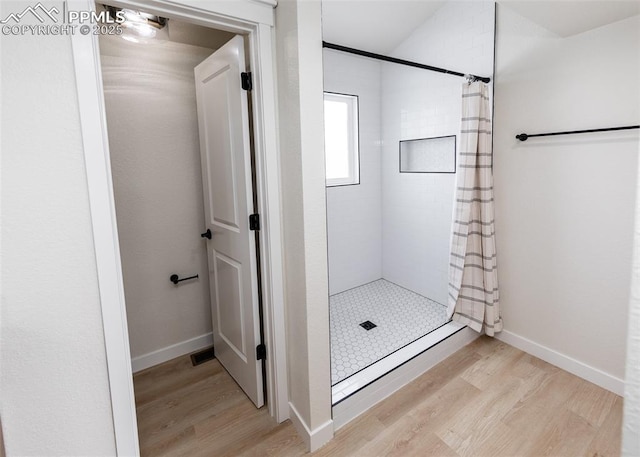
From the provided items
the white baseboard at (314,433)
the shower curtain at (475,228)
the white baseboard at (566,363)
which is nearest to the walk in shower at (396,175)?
the shower curtain at (475,228)

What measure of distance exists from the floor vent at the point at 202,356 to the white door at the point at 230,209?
0.50 feet

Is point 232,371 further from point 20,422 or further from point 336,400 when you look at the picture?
point 20,422

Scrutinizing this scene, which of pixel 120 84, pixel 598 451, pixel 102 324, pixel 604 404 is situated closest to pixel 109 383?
pixel 102 324

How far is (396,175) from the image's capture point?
324 cm

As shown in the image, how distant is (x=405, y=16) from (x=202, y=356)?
3017mm

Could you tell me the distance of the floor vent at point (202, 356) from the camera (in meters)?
2.36

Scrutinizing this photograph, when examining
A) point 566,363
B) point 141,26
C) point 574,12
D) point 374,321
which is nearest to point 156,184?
point 141,26

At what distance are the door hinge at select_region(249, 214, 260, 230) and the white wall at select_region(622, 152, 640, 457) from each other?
4.80ft

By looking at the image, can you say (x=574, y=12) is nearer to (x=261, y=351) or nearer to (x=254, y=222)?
(x=254, y=222)

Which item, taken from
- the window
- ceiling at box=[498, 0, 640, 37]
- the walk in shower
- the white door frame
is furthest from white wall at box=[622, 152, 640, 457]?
the window

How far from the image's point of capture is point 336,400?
1.75 meters

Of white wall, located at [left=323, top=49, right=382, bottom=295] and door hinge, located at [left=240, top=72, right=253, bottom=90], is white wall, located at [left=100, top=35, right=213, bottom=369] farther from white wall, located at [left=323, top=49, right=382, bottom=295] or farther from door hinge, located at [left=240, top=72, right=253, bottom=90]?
white wall, located at [left=323, top=49, right=382, bottom=295]

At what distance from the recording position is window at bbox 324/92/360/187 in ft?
10.0

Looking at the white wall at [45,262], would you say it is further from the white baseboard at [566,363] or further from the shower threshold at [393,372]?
the white baseboard at [566,363]
